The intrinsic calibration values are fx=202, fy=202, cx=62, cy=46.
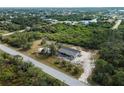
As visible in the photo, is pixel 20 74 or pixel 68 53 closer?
pixel 20 74

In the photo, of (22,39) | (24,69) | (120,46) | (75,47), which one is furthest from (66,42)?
(24,69)

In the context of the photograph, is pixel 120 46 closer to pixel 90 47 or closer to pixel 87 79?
pixel 90 47

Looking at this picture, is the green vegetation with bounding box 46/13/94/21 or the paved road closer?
the paved road

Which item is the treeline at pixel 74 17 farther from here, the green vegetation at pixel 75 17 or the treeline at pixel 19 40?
the treeline at pixel 19 40

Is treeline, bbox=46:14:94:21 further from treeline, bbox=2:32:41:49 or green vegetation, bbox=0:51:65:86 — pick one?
green vegetation, bbox=0:51:65:86

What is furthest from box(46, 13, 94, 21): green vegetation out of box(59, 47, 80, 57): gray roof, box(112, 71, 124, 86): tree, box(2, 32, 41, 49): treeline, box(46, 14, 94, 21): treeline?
box(112, 71, 124, 86): tree

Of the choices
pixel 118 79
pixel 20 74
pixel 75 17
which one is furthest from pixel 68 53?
pixel 75 17

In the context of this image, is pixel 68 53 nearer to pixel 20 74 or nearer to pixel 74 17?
pixel 20 74

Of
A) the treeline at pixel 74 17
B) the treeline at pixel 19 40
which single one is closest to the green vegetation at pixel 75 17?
the treeline at pixel 74 17
